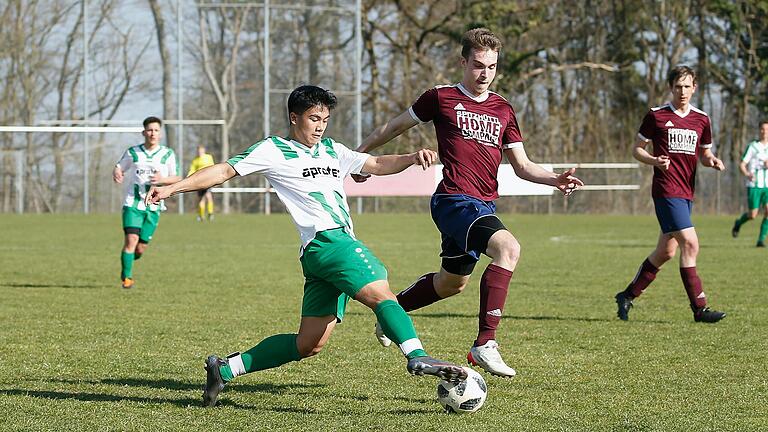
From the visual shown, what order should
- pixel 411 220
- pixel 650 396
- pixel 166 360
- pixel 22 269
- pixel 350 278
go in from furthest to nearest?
pixel 411 220
pixel 22 269
pixel 166 360
pixel 650 396
pixel 350 278

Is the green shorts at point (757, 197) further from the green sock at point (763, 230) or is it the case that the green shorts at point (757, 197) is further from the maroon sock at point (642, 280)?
the maroon sock at point (642, 280)

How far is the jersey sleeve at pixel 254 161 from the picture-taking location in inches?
211

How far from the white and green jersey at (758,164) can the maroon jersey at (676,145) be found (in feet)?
32.4

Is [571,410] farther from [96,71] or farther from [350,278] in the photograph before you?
[96,71]

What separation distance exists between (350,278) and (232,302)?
5.67 meters

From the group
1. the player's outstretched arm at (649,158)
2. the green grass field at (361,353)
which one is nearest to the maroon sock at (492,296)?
the green grass field at (361,353)

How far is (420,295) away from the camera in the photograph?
23.2 feet

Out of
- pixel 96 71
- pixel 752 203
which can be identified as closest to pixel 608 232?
pixel 752 203

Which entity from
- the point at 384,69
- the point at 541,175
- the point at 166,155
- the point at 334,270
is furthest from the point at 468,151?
the point at 384,69

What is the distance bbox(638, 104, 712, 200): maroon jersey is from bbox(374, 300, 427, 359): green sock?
14.3 ft

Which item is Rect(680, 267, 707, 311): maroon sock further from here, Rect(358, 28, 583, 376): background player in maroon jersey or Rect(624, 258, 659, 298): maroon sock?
Rect(358, 28, 583, 376): background player in maroon jersey

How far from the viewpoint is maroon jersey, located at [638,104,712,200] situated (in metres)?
8.90

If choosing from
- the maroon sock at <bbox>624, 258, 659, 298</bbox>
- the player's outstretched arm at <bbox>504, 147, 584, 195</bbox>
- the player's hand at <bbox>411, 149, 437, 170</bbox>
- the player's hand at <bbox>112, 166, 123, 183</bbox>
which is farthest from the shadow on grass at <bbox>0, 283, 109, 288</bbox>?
the player's hand at <bbox>411, 149, 437, 170</bbox>

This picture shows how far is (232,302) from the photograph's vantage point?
10633mm
